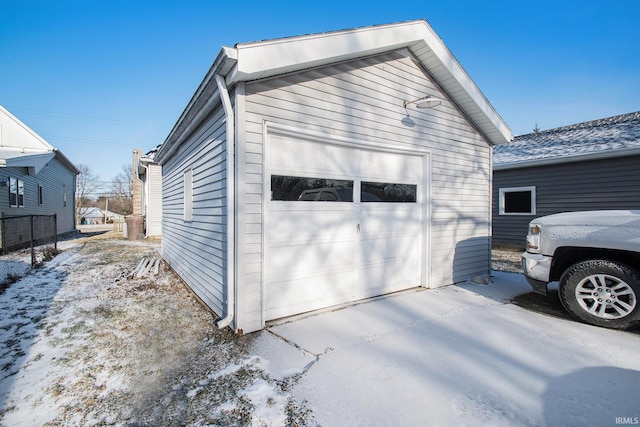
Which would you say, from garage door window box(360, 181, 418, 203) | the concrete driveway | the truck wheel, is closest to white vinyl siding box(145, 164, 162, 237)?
garage door window box(360, 181, 418, 203)

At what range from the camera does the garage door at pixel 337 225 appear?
3.43 m

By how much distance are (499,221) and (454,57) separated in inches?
307

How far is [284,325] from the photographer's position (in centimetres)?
330

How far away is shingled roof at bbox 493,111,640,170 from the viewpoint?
8070mm

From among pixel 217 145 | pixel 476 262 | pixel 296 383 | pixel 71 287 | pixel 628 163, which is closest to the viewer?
pixel 296 383

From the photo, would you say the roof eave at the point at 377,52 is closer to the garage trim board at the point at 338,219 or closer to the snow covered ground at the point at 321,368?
the garage trim board at the point at 338,219

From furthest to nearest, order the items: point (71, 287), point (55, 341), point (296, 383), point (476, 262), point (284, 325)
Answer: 1. point (476, 262)
2. point (71, 287)
3. point (284, 325)
4. point (55, 341)
5. point (296, 383)

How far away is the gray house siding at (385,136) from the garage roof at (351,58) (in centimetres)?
16

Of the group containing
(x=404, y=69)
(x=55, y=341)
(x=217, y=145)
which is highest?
(x=404, y=69)

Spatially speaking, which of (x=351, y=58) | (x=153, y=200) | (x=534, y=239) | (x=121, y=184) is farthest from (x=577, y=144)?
(x=121, y=184)

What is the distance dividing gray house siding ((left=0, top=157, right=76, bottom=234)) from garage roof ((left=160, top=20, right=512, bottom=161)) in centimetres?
888

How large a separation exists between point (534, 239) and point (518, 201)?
7431mm

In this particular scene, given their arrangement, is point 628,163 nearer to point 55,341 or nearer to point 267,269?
point 267,269

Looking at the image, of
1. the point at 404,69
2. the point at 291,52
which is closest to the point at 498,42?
the point at 404,69
